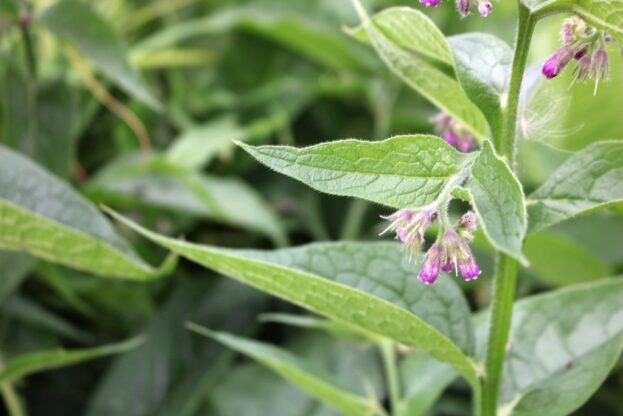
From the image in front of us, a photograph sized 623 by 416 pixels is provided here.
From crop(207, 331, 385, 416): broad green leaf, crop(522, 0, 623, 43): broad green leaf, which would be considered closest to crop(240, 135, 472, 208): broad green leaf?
crop(522, 0, 623, 43): broad green leaf

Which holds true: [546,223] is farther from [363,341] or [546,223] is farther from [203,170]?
[203,170]

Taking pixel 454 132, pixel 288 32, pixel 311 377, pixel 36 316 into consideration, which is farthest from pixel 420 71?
pixel 288 32

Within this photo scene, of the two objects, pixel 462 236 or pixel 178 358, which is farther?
pixel 178 358

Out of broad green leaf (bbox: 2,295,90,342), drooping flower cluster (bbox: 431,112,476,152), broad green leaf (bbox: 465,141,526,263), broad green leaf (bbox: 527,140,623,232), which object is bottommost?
broad green leaf (bbox: 2,295,90,342)

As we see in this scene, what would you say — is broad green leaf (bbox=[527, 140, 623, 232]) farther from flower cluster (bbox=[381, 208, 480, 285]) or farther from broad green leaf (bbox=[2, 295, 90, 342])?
broad green leaf (bbox=[2, 295, 90, 342])

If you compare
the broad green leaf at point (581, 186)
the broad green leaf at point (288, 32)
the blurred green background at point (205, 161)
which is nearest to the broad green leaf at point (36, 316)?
the blurred green background at point (205, 161)

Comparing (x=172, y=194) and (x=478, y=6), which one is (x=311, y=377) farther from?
(x=172, y=194)

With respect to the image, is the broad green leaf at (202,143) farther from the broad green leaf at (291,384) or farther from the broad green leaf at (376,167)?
the broad green leaf at (376,167)

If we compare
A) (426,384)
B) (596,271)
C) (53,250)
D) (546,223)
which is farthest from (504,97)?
(596,271)
